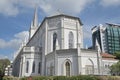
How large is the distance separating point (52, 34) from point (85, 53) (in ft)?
44.9

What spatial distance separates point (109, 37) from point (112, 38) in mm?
2550

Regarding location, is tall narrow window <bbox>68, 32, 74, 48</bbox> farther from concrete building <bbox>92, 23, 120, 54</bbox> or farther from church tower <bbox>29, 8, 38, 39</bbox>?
concrete building <bbox>92, 23, 120, 54</bbox>

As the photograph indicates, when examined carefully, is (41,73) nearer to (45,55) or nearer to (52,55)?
(45,55)

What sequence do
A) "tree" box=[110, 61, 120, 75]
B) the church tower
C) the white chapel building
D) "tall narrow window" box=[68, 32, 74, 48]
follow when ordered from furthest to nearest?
the church tower → "tall narrow window" box=[68, 32, 74, 48] → the white chapel building → "tree" box=[110, 61, 120, 75]

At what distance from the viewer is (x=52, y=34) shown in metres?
52.7

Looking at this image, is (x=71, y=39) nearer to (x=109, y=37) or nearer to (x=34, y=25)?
(x=34, y=25)

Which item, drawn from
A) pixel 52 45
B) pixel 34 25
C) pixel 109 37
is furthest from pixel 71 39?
pixel 109 37

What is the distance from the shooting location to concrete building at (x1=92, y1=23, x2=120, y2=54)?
13812cm

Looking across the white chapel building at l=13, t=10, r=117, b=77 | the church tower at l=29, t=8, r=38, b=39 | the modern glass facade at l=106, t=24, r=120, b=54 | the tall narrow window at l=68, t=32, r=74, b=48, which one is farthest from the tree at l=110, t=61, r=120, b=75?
the modern glass facade at l=106, t=24, r=120, b=54

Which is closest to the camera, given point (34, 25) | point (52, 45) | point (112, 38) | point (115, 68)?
point (115, 68)

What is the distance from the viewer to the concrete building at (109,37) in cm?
13812

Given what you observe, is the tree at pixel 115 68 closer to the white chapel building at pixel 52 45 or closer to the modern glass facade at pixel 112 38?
the white chapel building at pixel 52 45

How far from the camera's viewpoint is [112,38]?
14038cm

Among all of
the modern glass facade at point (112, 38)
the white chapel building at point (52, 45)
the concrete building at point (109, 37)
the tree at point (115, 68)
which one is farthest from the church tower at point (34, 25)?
the modern glass facade at point (112, 38)
